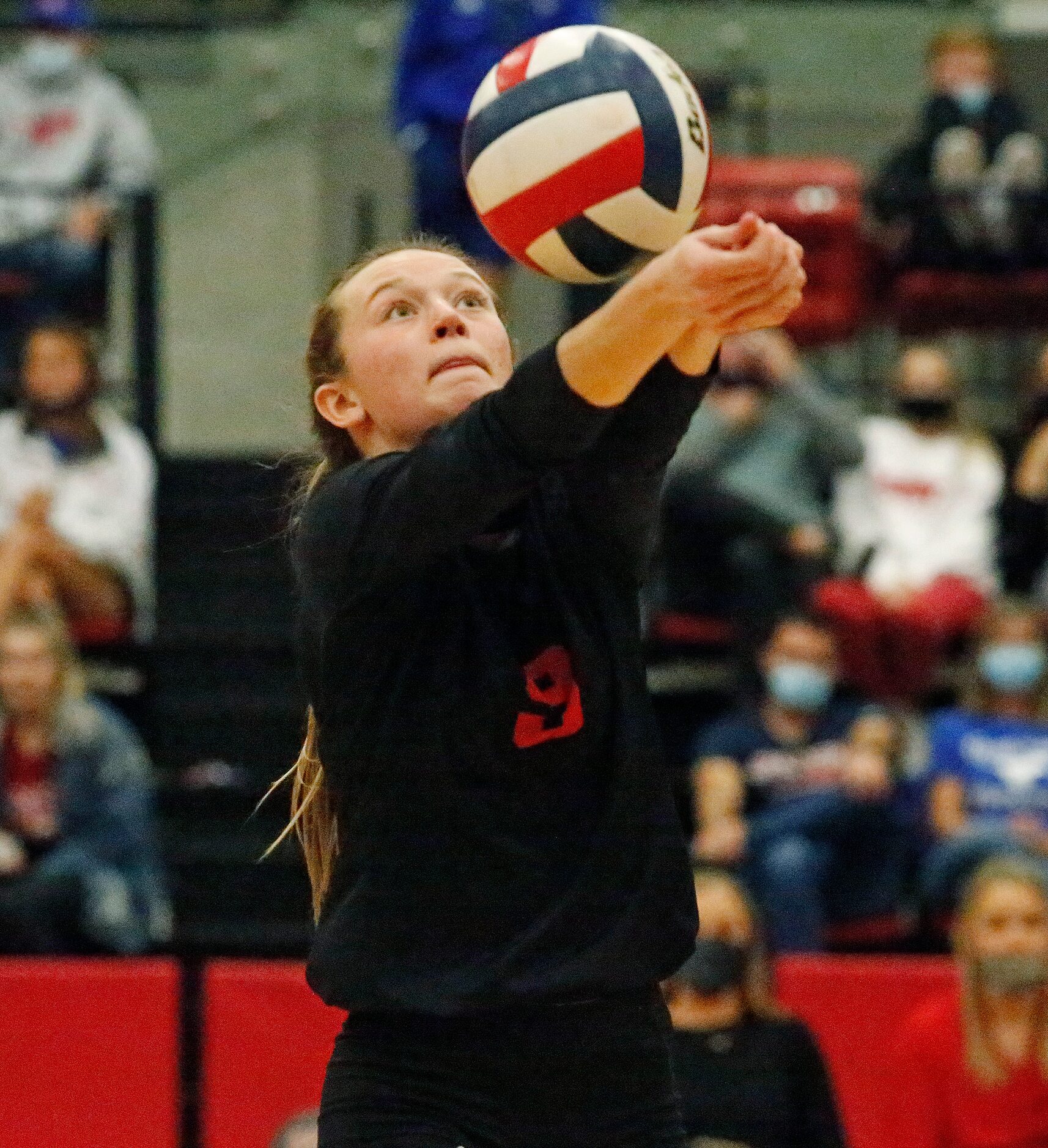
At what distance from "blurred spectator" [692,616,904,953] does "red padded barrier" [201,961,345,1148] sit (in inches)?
56.5

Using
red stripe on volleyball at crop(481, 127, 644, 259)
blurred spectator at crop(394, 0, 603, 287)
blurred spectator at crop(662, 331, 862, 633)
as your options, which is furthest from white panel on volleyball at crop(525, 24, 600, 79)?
blurred spectator at crop(394, 0, 603, 287)

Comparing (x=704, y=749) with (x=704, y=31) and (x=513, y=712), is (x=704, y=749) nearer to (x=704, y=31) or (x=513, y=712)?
(x=513, y=712)

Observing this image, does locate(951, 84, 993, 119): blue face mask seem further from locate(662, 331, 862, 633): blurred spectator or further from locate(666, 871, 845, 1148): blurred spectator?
locate(666, 871, 845, 1148): blurred spectator

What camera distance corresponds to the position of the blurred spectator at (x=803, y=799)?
20.4ft

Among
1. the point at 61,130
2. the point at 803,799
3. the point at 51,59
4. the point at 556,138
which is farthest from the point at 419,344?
the point at 51,59

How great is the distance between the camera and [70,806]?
20.7 ft

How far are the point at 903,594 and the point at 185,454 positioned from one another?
279 cm

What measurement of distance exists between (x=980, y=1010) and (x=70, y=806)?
100.0 inches

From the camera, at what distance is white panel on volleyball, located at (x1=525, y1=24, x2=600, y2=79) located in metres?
2.86

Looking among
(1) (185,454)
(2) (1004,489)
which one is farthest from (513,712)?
(1) (185,454)

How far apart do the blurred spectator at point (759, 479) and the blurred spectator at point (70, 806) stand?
1.85 m

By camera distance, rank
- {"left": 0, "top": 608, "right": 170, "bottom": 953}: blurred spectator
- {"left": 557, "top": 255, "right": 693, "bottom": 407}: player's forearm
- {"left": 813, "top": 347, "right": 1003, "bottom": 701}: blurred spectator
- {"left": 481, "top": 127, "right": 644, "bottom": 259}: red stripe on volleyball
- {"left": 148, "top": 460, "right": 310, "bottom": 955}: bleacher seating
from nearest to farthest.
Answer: {"left": 557, "top": 255, "right": 693, "bottom": 407}: player's forearm → {"left": 481, "top": 127, "right": 644, "bottom": 259}: red stripe on volleyball → {"left": 0, "top": 608, "right": 170, "bottom": 953}: blurred spectator → {"left": 813, "top": 347, "right": 1003, "bottom": 701}: blurred spectator → {"left": 148, "top": 460, "right": 310, "bottom": 955}: bleacher seating

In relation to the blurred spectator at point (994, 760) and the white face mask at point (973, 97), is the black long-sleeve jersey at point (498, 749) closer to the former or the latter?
the blurred spectator at point (994, 760)

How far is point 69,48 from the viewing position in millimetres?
8797
